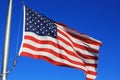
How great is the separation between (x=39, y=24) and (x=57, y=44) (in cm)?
125

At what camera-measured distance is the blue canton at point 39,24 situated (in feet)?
65.9

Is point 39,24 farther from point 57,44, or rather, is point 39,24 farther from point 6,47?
point 6,47

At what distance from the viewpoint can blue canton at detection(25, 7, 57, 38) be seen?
2009cm

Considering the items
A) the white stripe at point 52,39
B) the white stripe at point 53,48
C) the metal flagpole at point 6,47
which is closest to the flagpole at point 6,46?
the metal flagpole at point 6,47

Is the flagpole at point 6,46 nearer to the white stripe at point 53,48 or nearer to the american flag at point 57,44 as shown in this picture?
the american flag at point 57,44

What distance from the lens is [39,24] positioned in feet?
67.9

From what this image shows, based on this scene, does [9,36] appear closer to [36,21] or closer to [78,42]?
[36,21]

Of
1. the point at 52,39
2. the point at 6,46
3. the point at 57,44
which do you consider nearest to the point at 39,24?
the point at 52,39

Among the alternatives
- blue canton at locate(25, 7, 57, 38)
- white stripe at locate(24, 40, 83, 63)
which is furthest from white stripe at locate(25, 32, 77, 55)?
white stripe at locate(24, 40, 83, 63)

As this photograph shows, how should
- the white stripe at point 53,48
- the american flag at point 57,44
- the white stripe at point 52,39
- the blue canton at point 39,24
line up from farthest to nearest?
the blue canton at point 39,24
the white stripe at point 52,39
the american flag at point 57,44
the white stripe at point 53,48

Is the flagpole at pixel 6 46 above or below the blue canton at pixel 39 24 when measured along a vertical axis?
below

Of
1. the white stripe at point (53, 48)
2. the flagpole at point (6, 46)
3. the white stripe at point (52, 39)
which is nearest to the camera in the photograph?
the flagpole at point (6, 46)

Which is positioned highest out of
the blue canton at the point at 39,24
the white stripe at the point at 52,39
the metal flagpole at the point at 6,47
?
the blue canton at the point at 39,24

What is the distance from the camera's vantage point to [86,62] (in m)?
22.2
